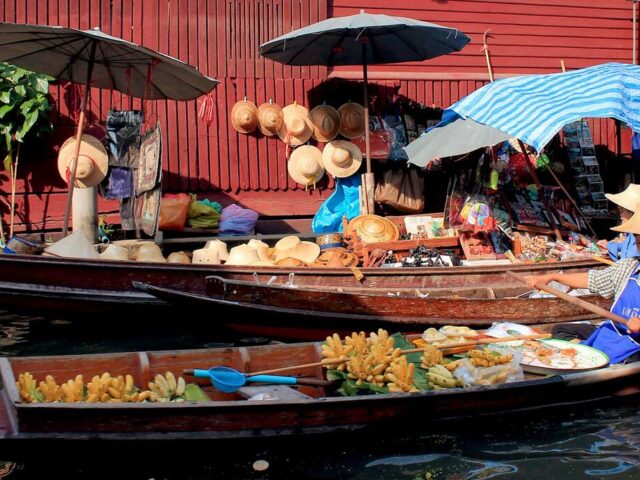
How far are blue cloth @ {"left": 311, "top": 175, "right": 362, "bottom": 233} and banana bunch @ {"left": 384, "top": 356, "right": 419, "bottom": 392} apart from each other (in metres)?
5.76

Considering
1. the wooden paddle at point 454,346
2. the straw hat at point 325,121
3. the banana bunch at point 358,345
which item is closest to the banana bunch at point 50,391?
the wooden paddle at point 454,346

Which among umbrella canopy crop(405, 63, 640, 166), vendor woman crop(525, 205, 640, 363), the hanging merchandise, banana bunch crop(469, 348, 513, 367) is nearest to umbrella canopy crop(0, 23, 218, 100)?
umbrella canopy crop(405, 63, 640, 166)

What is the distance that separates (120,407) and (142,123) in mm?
5647

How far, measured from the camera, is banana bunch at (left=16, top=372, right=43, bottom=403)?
4305 millimetres

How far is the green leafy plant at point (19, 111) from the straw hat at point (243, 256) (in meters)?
3.04

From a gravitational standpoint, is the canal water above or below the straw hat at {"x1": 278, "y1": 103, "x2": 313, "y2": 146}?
below

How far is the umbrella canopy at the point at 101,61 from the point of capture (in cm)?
761

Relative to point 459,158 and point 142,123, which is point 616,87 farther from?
point 142,123

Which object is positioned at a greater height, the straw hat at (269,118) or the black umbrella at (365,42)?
the black umbrella at (365,42)

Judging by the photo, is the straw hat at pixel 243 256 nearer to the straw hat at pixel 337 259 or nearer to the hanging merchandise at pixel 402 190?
the straw hat at pixel 337 259

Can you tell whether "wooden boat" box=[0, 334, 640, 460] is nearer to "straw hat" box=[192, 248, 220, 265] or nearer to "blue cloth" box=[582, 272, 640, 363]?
"blue cloth" box=[582, 272, 640, 363]

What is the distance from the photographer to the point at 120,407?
418cm

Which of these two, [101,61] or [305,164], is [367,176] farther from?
[101,61]

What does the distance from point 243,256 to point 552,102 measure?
3828 millimetres
